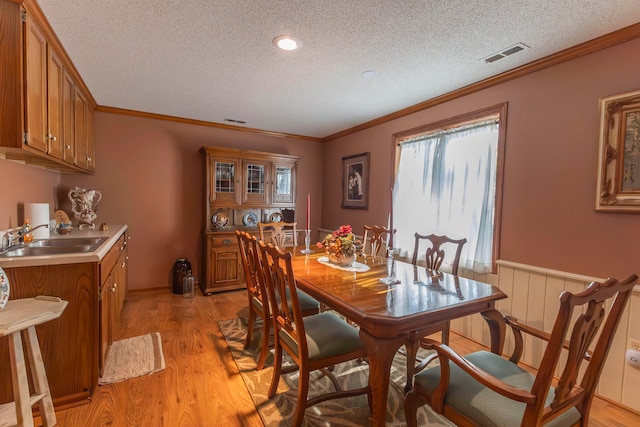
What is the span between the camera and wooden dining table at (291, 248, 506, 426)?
54.5 inches

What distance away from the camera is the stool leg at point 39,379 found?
156cm

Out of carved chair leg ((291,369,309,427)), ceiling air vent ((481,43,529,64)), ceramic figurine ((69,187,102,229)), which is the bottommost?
carved chair leg ((291,369,309,427))

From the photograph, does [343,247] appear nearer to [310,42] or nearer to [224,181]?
[310,42]

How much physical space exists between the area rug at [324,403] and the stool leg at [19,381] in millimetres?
1136

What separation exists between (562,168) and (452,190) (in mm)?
954

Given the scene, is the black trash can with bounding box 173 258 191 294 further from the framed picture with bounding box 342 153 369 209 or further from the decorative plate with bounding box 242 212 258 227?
the framed picture with bounding box 342 153 369 209

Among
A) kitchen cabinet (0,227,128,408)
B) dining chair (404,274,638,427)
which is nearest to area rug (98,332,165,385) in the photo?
kitchen cabinet (0,227,128,408)

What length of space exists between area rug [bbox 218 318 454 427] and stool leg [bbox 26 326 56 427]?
1.07 metres

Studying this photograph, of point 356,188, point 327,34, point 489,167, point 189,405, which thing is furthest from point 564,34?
point 189,405

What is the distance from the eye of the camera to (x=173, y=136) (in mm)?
4074

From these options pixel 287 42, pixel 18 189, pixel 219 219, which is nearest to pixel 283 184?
pixel 219 219

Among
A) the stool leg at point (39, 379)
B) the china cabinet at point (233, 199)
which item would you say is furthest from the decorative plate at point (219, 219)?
the stool leg at point (39, 379)

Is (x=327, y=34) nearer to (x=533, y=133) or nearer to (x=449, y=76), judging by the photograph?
(x=449, y=76)

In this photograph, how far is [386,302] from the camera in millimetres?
1559
